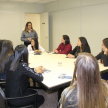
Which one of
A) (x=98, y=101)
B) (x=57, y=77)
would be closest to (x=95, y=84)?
(x=98, y=101)

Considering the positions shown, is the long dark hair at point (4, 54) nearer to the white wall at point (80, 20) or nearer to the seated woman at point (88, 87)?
the seated woman at point (88, 87)

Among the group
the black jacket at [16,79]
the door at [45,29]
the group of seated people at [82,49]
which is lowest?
the black jacket at [16,79]

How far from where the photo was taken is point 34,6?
7246 mm

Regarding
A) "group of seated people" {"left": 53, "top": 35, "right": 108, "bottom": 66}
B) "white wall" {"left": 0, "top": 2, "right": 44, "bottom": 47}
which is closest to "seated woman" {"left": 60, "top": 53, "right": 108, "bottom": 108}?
"group of seated people" {"left": 53, "top": 35, "right": 108, "bottom": 66}

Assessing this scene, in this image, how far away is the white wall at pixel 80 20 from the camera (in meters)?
4.72

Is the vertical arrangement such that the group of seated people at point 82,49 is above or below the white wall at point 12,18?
below

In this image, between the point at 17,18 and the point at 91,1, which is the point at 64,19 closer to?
the point at 91,1

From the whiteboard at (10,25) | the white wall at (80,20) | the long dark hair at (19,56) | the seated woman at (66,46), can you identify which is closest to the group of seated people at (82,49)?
the seated woman at (66,46)

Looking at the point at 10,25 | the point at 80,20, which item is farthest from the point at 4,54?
the point at 10,25

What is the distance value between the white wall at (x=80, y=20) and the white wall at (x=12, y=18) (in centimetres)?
124

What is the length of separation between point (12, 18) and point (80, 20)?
325 cm

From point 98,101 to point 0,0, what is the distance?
6401mm

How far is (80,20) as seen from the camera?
5.45 meters

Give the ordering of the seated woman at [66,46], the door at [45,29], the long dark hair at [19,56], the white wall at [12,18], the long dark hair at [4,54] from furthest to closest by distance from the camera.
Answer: the door at [45,29]
the white wall at [12,18]
the seated woman at [66,46]
the long dark hair at [4,54]
the long dark hair at [19,56]
